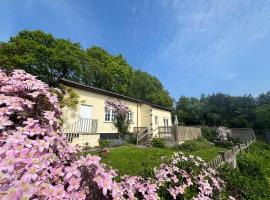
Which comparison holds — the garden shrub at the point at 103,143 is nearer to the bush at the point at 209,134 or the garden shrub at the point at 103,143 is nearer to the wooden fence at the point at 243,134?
the bush at the point at 209,134

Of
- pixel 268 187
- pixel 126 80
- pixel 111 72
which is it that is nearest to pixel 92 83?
pixel 111 72

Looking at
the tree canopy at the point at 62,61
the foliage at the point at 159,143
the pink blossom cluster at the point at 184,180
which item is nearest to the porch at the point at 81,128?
the tree canopy at the point at 62,61

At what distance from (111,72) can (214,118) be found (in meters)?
22.1

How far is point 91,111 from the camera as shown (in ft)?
46.7

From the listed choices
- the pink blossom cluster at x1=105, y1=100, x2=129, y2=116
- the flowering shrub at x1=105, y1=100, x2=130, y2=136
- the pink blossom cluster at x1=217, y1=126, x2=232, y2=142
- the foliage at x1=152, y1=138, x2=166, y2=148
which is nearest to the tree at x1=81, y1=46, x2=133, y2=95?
the pink blossom cluster at x1=105, y1=100, x2=129, y2=116

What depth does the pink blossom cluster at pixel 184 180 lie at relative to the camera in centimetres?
340

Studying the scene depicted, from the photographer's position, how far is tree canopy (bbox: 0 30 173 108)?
68.8 ft

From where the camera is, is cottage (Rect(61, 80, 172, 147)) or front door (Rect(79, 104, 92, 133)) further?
front door (Rect(79, 104, 92, 133))

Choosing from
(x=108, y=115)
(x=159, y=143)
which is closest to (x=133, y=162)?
(x=159, y=143)

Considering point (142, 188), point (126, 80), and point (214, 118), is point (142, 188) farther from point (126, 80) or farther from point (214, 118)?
point (214, 118)

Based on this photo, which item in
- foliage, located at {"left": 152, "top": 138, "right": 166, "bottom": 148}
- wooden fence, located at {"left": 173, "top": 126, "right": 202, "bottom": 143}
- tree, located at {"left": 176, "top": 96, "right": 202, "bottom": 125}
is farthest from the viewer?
tree, located at {"left": 176, "top": 96, "right": 202, "bottom": 125}

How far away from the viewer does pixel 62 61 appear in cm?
2402

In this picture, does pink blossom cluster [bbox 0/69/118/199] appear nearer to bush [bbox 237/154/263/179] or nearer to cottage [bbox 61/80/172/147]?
cottage [bbox 61/80/172/147]

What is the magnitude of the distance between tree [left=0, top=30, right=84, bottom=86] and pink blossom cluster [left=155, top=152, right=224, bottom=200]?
20544 millimetres
